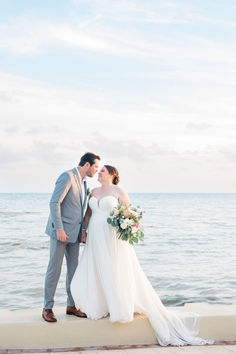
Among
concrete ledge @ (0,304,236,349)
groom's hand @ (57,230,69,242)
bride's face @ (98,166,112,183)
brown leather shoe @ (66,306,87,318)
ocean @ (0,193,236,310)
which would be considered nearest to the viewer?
concrete ledge @ (0,304,236,349)

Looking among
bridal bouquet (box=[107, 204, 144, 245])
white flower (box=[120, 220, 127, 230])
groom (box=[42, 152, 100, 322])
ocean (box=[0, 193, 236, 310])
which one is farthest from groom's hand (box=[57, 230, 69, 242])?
ocean (box=[0, 193, 236, 310])

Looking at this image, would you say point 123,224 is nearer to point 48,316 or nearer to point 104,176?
point 104,176

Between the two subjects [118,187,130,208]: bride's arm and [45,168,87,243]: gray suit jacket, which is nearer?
[45,168,87,243]: gray suit jacket

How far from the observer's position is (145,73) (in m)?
15.6

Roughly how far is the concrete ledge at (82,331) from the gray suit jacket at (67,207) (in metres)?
0.77

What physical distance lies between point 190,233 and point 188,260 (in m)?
7.95

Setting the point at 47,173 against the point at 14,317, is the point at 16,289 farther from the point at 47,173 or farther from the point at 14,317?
the point at 47,173

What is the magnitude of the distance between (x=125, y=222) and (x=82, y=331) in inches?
41.8

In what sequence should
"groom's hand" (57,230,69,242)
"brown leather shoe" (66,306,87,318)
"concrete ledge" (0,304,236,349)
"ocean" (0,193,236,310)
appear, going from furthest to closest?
"ocean" (0,193,236,310) < "brown leather shoe" (66,306,87,318) < "groom's hand" (57,230,69,242) < "concrete ledge" (0,304,236,349)

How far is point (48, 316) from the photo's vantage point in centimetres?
428

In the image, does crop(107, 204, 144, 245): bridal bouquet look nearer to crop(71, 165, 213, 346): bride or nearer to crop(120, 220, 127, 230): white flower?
crop(120, 220, 127, 230): white flower

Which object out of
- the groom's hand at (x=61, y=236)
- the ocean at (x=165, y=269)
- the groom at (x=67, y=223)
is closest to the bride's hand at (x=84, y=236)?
the groom at (x=67, y=223)

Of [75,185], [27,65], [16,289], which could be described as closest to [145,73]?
[27,65]

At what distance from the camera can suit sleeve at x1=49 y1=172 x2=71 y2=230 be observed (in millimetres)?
4309
